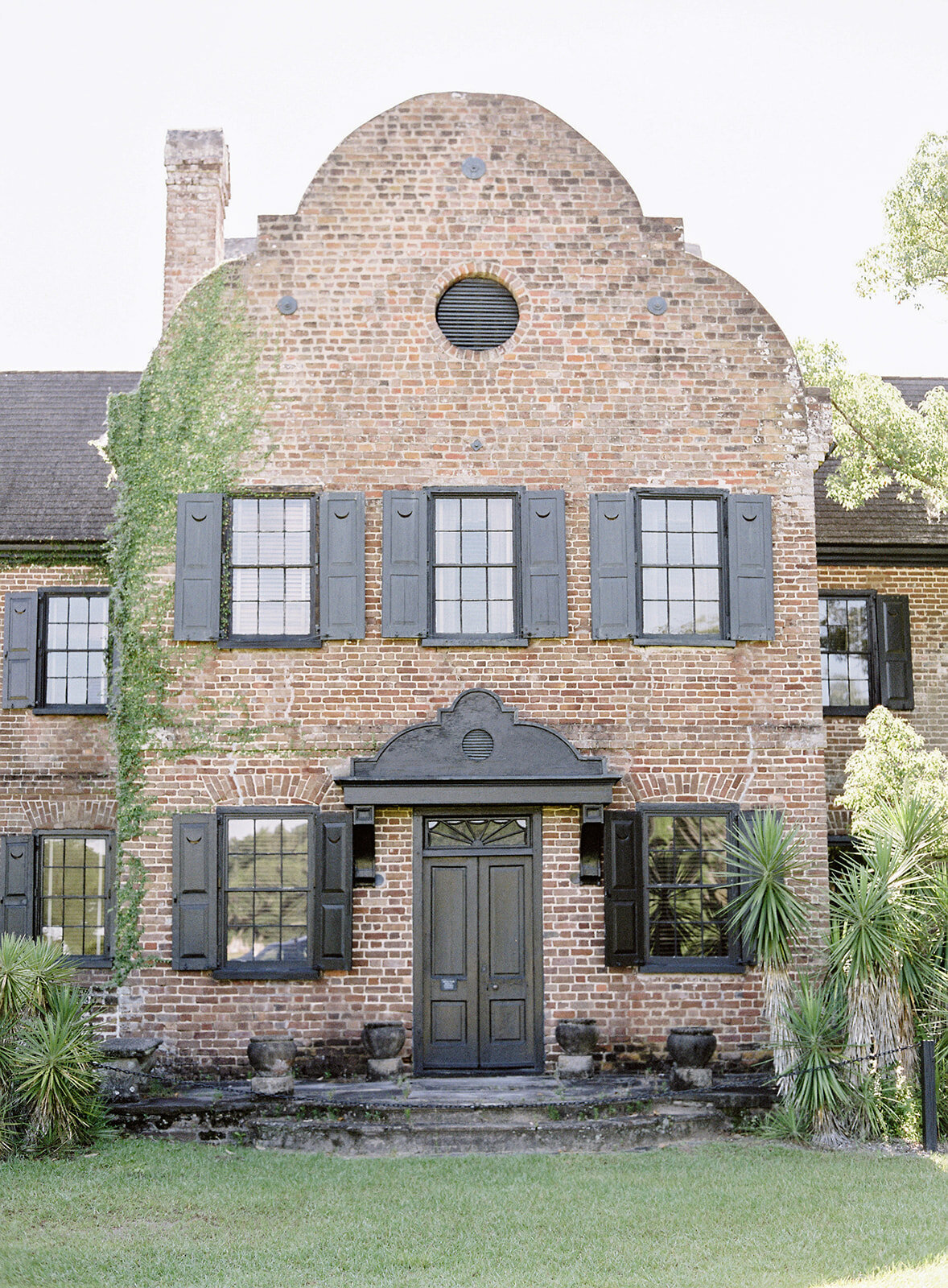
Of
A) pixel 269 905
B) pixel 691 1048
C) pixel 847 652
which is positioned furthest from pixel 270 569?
pixel 847 652

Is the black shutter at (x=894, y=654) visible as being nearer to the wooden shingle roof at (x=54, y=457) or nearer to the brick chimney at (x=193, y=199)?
the wooden shingle roof at (x=54, y=457)

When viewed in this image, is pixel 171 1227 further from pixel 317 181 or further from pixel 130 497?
pixel 317 181

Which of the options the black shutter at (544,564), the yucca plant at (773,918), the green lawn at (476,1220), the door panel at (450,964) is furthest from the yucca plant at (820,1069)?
the black shutter at (544,564)

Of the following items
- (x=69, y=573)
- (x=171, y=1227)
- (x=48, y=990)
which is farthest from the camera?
(x=69, y=573)

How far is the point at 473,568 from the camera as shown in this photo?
1293 cm

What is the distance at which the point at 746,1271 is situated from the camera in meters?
7.95

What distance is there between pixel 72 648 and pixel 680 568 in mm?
7310

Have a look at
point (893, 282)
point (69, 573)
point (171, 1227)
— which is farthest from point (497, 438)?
point (171, 1227)

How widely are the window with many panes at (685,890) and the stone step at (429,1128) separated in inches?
67.4

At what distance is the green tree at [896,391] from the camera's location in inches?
505

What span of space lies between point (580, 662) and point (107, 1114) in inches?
232

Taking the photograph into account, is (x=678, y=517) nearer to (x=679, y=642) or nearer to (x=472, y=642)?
(x=679, y=642)

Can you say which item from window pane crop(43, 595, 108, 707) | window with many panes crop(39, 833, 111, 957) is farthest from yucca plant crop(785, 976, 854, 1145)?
window pane crop(43, 595, 108, 707)

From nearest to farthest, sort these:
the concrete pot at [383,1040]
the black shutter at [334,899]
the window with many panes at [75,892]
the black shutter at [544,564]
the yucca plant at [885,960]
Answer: the yucca plant at [885,960], the concrete pot at [383,1040], the black shutter at [334,899], the black shutter at [544,564], the window with many panes at [75,892]
